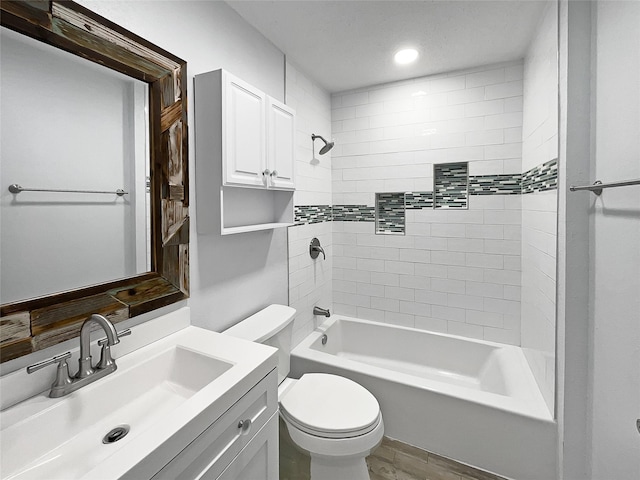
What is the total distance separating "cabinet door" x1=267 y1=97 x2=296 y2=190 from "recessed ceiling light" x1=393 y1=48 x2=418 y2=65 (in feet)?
3.11

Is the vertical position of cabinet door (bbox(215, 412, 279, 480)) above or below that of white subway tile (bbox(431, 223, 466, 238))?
below

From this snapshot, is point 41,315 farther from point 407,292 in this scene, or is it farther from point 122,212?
point 407,292

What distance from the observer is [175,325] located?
133 centimetres

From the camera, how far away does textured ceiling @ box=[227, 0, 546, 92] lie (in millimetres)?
1654

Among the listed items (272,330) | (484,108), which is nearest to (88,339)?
(272,330)

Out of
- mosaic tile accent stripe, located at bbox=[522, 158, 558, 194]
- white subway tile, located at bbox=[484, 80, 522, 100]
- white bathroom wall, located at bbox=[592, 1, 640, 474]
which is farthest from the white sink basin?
white subway tile, located at bbox=[484, 80, 522, 100]

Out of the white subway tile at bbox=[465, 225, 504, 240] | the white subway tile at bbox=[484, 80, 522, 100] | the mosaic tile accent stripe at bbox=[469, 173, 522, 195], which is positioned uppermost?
the white subway tile at bbox=[484, 80, 522, 100]

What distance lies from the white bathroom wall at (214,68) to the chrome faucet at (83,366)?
0.49 m

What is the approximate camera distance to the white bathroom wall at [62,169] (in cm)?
86

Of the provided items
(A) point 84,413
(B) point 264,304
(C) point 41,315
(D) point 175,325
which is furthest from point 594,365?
(C) point 41,315

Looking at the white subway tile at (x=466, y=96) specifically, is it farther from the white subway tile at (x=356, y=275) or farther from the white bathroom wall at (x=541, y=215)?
the white subway tile at (x=356, y=275)

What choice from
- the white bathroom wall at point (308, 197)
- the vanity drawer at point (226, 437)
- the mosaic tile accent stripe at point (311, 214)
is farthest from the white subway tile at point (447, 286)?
the vanity drawer at point (226, 437)

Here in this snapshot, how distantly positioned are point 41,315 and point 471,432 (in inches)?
80.2

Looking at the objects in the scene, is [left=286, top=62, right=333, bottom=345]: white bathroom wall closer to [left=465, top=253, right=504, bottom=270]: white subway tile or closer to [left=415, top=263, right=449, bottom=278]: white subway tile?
[left=415, top=263, right=449, bottom=278]: white subway tile
